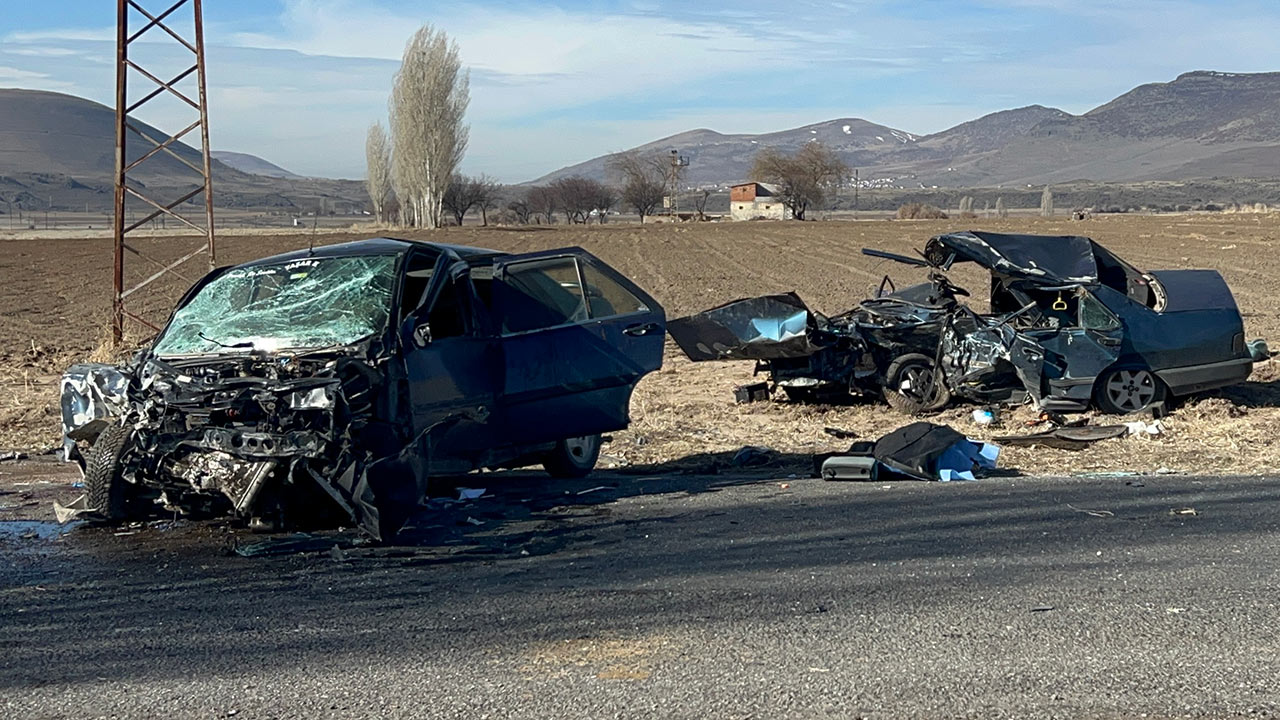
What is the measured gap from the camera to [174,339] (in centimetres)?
816

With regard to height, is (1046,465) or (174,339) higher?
(174,339)

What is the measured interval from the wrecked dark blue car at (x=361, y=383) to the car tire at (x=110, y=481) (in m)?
0.01

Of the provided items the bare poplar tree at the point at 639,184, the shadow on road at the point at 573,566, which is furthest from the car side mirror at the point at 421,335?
the bare poplar tree at the point at 639,184

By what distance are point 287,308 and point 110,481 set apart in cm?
154

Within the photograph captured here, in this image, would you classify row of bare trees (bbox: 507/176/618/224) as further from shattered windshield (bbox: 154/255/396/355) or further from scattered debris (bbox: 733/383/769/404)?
shattered windshield (bbox: 154/255/396/355)

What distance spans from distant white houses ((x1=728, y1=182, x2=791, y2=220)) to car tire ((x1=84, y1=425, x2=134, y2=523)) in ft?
467

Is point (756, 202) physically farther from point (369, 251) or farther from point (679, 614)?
point (679, 614)

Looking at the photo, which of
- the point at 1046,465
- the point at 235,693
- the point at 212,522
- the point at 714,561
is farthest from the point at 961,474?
the point at 235,693

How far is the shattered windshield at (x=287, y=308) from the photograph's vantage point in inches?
307

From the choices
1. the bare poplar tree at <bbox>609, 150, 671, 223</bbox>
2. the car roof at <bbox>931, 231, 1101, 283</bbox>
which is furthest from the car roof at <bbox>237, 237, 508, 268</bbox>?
the bare poplar tree at <bbox>609, 150, 671, 223</bbox>

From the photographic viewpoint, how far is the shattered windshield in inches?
307

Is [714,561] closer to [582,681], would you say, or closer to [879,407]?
[582,681]

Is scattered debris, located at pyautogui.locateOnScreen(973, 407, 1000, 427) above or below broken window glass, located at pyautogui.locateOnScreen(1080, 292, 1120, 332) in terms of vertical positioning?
below

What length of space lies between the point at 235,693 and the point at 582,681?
1262mm
